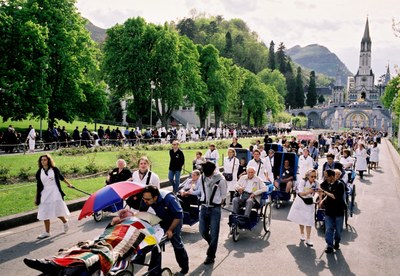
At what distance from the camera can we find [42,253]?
27.6 feet

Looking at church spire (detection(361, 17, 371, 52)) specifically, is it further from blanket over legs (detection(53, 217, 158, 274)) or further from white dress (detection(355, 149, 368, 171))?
blanket over legs (detection(53, 217, 158, 274))

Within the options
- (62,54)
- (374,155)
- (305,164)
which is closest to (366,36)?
(374,155)

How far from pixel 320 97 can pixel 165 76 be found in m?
168

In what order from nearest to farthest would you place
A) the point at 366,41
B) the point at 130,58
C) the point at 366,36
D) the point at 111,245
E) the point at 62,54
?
1. the point at 111,245
2. the point at 62,54
3. the point at 130,58
4. the point at 366,41
5. the point at 366,36

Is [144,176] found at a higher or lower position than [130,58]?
lower

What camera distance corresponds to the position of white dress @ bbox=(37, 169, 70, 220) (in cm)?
967

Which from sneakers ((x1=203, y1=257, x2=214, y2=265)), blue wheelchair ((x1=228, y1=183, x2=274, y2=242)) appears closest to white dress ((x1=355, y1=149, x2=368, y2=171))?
blue wheelchair ((x1=228, y1=183, x2=274, y2=242))

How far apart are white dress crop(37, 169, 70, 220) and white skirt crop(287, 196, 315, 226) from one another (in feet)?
18.7

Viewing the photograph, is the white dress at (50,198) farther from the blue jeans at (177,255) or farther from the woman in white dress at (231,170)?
the woman in white dress at (231,170)

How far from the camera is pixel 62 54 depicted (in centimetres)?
3234

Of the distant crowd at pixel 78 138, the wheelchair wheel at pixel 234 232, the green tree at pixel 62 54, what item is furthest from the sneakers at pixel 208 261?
the green tree at pixel 62 54

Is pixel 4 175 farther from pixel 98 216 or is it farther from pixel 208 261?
pixel 208 261

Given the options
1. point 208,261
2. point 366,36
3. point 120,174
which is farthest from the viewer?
point 366,36

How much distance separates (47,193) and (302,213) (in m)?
6.20
